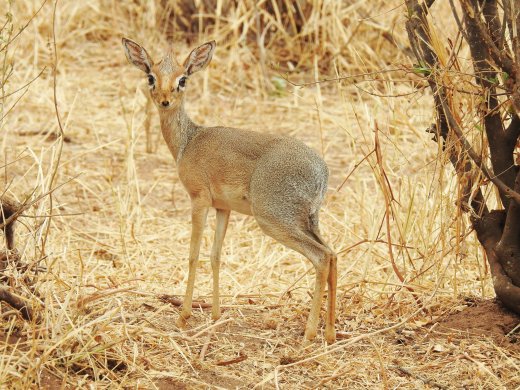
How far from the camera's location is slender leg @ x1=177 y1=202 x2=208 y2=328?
4668mm

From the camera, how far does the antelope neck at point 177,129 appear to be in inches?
197

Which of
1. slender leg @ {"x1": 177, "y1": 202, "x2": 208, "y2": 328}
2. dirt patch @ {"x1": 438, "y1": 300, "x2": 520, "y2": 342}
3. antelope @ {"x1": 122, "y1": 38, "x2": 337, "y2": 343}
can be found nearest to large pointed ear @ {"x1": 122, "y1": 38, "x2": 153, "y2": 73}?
antelope @ {"x1": 122, "y1": 38, "x2": 337, "y2": 343}

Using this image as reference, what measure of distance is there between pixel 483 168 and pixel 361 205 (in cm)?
195

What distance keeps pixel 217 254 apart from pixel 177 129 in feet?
2.27

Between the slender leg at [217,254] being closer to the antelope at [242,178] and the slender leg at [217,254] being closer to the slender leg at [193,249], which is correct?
the antelope at [242,178]

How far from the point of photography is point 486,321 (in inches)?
183

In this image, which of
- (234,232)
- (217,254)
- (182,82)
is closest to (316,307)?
(217,254)

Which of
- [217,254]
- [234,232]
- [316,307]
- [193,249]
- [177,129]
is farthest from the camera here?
[234,232]

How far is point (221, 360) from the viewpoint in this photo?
4250 mm

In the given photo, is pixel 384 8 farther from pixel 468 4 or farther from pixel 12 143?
pixel 468 4

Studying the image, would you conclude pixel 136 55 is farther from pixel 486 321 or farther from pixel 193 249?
pixel 486 321

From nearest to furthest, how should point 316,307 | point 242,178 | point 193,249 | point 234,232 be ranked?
1. point 316,307
2. point 242,178
3. point 193,249
4. point 234,232

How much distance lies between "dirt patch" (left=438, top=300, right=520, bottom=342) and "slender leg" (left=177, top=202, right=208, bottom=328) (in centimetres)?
125

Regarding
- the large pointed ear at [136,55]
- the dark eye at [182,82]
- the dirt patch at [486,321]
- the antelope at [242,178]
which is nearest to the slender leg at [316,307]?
the antelope at [242,178]
